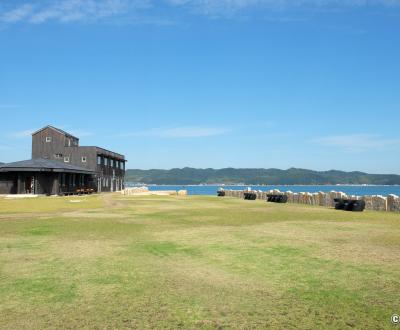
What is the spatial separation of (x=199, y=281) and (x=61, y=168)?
58803mm

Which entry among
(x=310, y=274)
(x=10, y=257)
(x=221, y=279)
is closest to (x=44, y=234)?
(x=10, y=257)

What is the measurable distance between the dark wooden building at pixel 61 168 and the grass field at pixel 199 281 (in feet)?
171

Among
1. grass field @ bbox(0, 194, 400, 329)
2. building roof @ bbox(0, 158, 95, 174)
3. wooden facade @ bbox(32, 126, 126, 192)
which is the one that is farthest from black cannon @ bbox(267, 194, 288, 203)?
wooden facade @ bbox(32, 126, 126, 192)

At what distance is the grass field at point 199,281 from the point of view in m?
6.82

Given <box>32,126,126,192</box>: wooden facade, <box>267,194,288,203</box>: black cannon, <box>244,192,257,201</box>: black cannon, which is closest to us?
<box>267,194,288,203</box>: black cannon

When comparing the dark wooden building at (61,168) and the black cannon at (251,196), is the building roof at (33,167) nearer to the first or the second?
the dark wooden building at (61,168)

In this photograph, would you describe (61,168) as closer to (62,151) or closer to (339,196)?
(62,151)

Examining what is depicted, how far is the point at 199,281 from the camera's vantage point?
9273 mm

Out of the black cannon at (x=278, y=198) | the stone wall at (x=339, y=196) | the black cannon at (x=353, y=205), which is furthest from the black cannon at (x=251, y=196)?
the black cannon at (x=353, y=205)

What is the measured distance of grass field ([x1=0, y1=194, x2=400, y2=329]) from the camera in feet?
22.4

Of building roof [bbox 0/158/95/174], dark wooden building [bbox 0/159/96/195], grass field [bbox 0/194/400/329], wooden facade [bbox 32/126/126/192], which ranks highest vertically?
wooden facade [bbox 32/126/126/192]

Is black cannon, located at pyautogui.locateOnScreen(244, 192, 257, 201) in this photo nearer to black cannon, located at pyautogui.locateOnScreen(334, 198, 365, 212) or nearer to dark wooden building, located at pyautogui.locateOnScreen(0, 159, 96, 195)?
black cannon, located at pyautogui.locateOnScreen(334, 198, 365, 212)

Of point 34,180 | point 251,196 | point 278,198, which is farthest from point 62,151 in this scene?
point 278,198

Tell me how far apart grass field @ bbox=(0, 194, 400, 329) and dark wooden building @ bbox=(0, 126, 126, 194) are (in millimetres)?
51994
